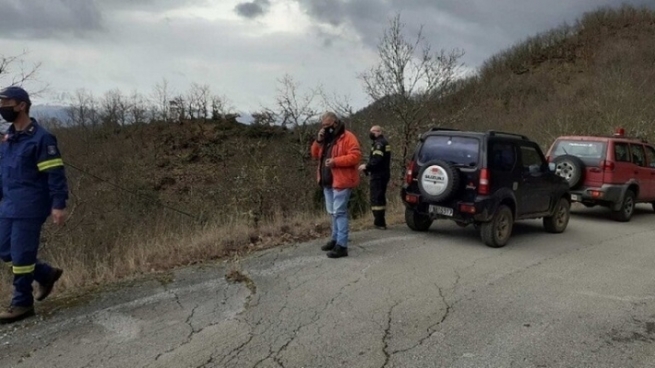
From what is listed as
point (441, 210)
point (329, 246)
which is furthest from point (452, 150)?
point (329, 246)

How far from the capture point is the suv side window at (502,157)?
26.4 ft

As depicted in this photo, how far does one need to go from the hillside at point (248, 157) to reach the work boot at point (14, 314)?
124 cm

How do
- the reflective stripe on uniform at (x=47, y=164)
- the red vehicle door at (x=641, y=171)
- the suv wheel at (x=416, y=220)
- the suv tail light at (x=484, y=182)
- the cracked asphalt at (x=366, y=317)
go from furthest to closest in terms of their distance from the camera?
1. the red vehicle door at (x=641, y=171)
2. the suv wheel at (x=416, y=220)
3. the suv tail light at (x=484, y=182)
4. the reflective stripe on uniform at (x=47, y=164)
5. the cracked asphalt at (x=366, y=317)

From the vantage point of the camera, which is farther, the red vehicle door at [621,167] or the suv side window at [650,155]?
the suv side window at [650,155]

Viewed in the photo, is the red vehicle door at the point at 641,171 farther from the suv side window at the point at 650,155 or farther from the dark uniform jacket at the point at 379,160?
the dark uniform jacket at the point at 379,160

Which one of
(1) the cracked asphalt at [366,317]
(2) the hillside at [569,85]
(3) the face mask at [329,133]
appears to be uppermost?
(2) the hillside at [569,85]

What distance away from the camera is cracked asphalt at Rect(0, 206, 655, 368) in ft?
13.4

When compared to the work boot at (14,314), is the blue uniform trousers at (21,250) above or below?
above

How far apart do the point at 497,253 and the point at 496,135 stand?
72.7 inches

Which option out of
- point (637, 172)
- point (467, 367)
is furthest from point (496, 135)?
point (637, 172)

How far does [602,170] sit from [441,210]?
540 cm

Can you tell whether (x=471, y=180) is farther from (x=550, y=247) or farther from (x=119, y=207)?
(x=119, y=207)

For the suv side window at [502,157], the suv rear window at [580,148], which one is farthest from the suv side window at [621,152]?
the suv side window at [502,157]

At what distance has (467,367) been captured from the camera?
12.9ft
